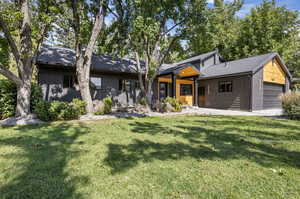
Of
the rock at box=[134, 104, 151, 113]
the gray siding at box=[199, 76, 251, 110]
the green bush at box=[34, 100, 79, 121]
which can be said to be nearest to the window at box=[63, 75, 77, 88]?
the green bush at box=[34, 100, 79, 121]

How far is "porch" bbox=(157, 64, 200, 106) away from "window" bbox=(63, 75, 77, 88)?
612 centimetres

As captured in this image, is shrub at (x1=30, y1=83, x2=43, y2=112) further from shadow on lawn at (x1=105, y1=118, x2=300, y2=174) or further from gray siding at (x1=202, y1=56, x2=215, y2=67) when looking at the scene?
gray siding at (x1=202, y1=56, x2=215, y2=67)

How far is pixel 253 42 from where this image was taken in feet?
77.0

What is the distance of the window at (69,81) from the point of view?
10633 millimetres

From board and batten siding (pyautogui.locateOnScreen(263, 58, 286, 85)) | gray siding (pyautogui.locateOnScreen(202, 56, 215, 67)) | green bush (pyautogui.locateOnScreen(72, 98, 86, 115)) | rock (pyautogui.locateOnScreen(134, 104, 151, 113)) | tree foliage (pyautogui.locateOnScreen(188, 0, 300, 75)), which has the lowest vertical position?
rock (pyautogui.locateOnScreen(134, 104, 151, 113))

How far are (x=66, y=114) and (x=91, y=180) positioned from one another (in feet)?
18.8

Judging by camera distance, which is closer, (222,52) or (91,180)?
(91,180)

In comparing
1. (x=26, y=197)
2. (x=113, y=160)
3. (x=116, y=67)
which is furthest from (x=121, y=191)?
(x=116, y=67)

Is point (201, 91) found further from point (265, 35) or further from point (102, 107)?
point (265, 35)

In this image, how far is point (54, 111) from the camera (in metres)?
7.10

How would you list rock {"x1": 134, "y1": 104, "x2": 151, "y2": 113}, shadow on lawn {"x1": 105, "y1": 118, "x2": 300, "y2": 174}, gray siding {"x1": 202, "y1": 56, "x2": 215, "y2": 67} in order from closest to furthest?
shadow on lawn {"x1": 105, "y1": 118, "x2": 300, "y2": 174} → rock {"x1": 134, "y1": 104, "x2": 151, "y2": 113} → gray siding {"x1": 202, "y1": 56, "x2": 215, "y2": 67}

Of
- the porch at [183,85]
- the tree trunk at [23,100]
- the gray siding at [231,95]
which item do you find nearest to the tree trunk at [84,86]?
the tree trunk at [23,100]

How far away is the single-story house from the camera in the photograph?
1030 cm

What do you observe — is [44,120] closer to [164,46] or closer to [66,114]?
[66,114]
